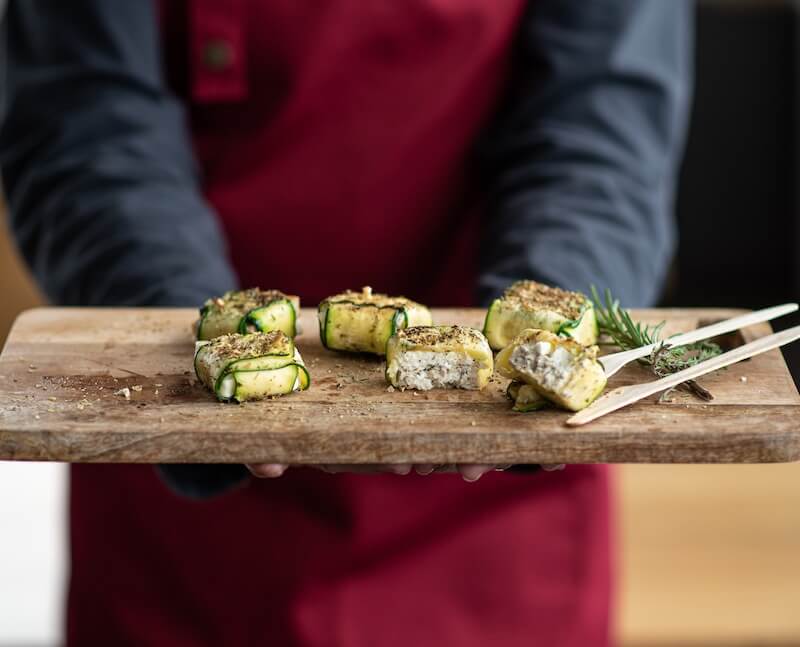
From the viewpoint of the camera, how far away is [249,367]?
122 centimetres

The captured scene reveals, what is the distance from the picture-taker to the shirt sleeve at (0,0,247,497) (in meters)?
1.80

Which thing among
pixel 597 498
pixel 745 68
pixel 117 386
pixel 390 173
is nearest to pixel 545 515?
pixel 597 498

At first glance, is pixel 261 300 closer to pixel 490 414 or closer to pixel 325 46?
pixel 490 414

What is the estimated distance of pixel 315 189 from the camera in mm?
2041

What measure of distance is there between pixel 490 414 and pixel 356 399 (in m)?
0.15

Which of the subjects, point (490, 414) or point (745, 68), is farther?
point (745, 68)

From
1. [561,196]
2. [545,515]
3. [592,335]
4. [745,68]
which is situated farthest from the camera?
[745,68]

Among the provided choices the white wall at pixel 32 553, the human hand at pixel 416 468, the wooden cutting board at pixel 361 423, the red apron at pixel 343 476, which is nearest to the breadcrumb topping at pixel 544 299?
the wooden cutting board at pixel 361 423

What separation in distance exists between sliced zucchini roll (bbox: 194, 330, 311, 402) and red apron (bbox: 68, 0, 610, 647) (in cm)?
70

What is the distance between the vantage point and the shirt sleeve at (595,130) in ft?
6.31

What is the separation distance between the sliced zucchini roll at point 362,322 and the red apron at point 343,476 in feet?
2.02

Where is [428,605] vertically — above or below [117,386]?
below

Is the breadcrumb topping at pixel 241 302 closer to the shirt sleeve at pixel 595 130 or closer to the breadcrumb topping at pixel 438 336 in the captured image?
the breadcrumb topping at pixel 438 336

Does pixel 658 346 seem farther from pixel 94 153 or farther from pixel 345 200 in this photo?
pixel 94 153
